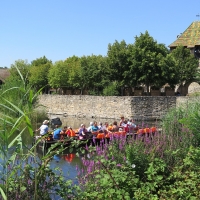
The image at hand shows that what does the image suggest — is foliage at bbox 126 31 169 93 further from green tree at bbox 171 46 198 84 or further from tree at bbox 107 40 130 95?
green tree at bbox 171 46 198 84

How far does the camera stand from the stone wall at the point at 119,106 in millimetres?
32031

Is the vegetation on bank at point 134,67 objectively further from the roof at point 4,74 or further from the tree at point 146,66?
the roof at point 4,74

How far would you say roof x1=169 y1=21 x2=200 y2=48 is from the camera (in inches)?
1826

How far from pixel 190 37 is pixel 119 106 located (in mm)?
19266

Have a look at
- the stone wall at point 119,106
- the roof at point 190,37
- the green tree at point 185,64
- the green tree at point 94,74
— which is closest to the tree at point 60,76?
the green tree at point 94,74

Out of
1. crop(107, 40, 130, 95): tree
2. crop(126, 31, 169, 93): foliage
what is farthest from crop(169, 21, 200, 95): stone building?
crop(107, 40, 130, 95): tree

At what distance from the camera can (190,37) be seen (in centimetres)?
4753

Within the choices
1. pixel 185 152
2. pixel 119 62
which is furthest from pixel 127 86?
pixel 185 152

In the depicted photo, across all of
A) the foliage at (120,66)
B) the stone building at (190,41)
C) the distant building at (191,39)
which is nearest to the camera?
the foliage at (120,66)

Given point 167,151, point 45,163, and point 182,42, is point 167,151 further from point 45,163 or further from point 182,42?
point 182,42

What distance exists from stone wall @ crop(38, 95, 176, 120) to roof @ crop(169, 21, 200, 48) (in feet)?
51.1

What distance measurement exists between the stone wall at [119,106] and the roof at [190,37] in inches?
614

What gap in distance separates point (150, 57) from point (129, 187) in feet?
106

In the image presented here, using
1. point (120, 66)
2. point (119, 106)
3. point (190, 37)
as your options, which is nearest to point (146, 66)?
point (120, 66)
